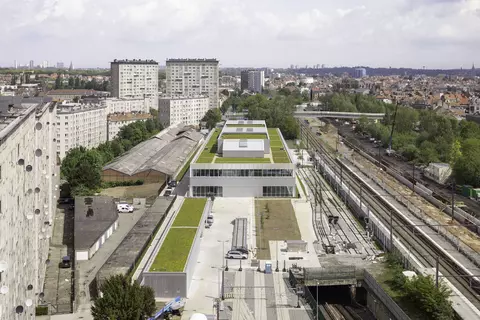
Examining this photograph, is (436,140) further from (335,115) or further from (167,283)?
(167,283)

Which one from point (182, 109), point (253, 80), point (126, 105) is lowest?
point (182, 109)

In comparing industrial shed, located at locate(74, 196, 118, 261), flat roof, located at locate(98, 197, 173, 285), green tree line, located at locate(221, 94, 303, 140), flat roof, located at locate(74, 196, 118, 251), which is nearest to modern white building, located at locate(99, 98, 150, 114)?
green tree line, located at locate(221, 94, 303, 140)

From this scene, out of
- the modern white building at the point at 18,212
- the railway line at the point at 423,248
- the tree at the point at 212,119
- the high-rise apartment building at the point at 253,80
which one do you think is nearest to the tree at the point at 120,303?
the modern white building at the point at 18,212

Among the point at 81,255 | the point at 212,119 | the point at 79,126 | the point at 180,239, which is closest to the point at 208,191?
the point at 180,239

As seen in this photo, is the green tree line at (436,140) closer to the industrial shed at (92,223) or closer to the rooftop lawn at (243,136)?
the rooftop lawn at (243,136)

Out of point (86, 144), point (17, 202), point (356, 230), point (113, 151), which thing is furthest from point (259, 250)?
point (86, 144)

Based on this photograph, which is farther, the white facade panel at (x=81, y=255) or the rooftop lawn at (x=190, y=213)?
the rooftop lawn at (x=190, y=213)
